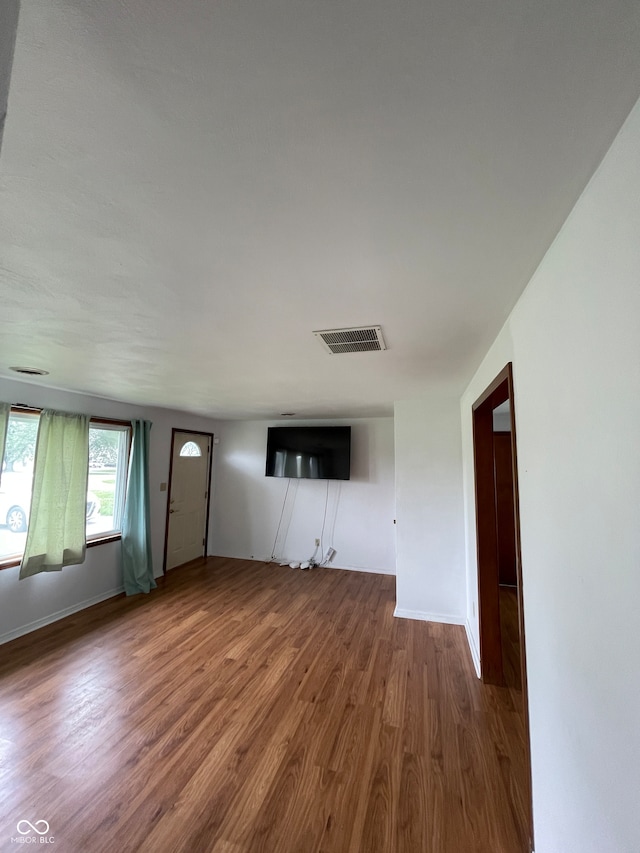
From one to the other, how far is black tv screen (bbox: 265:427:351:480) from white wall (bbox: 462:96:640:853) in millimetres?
3711

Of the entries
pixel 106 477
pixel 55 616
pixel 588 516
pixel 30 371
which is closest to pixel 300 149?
pixel 588 516

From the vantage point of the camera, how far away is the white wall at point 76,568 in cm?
296

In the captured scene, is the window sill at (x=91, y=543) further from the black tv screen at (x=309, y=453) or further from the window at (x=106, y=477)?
the black tv screen at (x=309, y=453)

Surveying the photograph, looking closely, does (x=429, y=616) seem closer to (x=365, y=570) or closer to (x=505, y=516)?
(x=365, y=570)

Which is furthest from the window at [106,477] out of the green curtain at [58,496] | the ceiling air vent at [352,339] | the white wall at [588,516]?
the white wall at [588,516]

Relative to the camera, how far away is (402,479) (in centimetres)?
352

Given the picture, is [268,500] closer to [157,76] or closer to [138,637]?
[138,637]

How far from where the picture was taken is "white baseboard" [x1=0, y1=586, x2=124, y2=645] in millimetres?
2894

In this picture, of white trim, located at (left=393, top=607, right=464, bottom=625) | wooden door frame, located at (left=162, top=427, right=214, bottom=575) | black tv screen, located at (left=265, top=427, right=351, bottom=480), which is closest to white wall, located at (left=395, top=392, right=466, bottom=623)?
white trim, located at (left=393, top=607, right=464, bottom=625)

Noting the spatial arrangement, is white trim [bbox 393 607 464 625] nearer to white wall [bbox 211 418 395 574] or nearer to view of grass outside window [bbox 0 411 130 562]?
white wall [bbox 211 418 395 574]

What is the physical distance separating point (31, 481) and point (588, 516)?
161 inches

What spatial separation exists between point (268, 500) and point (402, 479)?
266 centimetres

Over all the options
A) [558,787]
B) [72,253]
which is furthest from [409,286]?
[558,787]

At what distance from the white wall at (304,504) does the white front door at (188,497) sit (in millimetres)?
256
